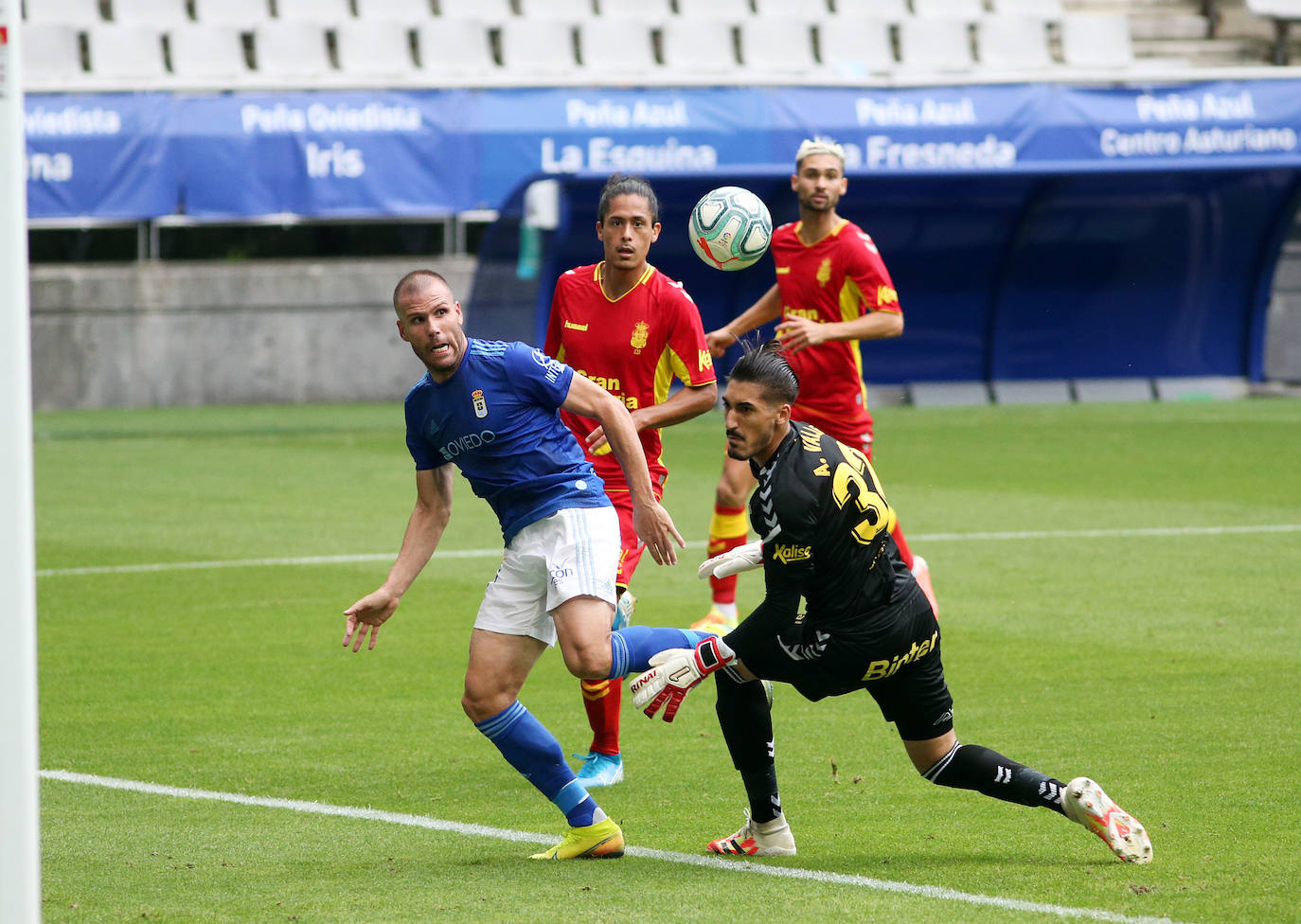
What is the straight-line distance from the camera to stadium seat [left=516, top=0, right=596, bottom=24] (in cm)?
2833

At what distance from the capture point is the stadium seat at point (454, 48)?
2705 cm

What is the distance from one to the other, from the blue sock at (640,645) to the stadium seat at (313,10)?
23.5 meters

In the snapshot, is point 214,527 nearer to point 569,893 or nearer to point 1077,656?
point 1077,656

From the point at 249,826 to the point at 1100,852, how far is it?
271 cm

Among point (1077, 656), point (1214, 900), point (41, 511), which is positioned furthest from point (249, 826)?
point (41, 511)

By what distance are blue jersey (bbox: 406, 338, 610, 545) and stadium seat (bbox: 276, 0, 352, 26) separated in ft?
76.5

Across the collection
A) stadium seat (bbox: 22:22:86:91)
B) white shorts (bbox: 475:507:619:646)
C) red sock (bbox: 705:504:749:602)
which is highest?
stadium seat (bbox: 22:22:86:91)

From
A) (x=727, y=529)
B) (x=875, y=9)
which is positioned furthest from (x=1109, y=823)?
(x=875, y=9)

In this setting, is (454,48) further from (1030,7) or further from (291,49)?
(1030,7)

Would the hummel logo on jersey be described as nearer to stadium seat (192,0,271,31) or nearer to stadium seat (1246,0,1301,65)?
stadium seat (192,0,271,31)

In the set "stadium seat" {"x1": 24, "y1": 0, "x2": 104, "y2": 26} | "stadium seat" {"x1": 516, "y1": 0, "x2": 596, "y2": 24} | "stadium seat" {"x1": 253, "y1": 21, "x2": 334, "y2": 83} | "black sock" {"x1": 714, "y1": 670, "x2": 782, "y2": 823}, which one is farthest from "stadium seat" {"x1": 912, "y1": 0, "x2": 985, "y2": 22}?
"black sock" {"x1": 714, "y1": 670, "x2": 782, "y2": 823}

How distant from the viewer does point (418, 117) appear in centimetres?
2456

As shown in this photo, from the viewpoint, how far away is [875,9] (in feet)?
99.0

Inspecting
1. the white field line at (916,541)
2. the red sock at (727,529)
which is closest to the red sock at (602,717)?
the red sock at (727,529)
